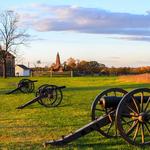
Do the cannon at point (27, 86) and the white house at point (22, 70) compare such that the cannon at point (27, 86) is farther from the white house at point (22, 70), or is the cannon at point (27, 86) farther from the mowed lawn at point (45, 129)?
the white house at point (22, 70)

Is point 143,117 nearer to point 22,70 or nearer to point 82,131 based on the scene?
point 82,131

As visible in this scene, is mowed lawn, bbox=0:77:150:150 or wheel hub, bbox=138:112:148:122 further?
mowed lawn, bbox=0:77:150:150

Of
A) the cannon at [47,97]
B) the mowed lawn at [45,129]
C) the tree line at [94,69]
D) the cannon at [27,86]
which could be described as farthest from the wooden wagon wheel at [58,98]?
the tree line at [94,69]

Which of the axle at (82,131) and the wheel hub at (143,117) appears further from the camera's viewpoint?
the axle at (82,131)

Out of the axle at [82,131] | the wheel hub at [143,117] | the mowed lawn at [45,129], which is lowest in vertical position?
the mowed lawn at [45,129]

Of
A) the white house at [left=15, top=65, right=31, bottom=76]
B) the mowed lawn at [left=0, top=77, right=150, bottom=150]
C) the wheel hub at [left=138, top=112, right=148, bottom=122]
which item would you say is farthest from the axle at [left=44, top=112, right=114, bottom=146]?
the white house at [left=15, top=65, right=31, bottom=76]

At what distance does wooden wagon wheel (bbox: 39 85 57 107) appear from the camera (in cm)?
2181

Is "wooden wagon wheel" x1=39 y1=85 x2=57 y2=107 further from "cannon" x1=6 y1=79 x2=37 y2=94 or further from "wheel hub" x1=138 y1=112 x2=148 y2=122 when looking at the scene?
"cannon" x1=6 y1=79 x2=37 y2=94

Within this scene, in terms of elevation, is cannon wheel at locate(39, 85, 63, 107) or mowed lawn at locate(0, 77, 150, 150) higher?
cannon wheel at locate(39, 85, 63, 107)

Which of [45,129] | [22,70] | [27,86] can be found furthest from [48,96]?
[22,70]

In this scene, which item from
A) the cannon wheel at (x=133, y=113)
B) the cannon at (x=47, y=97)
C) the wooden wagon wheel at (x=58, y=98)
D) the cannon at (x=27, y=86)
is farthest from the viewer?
the cannon at (x=27, y=86)

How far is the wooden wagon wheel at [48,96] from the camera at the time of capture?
71.5ft

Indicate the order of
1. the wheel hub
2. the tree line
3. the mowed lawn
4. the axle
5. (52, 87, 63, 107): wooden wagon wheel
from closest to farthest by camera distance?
the wheel hub, the axle, the mowed lawn, (52, 87, 63, 107): wooden wagon wheel, the tree line

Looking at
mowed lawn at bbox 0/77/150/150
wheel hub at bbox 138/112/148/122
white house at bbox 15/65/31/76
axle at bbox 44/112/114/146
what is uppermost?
white house at bbox 15/65/31/76
